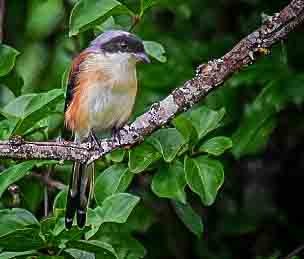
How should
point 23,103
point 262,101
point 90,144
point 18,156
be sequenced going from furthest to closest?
point 262,101 < point 23,103 < point 90,144 < point 18,156

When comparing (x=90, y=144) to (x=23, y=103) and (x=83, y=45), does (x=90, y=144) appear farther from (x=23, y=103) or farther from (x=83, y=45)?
(x=83, y=45)

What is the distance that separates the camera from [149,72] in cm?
437

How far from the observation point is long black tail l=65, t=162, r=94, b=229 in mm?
3672

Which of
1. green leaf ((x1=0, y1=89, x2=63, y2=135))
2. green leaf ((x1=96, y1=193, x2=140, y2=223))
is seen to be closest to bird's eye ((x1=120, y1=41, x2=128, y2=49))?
green leaf ((x1=0, y1=89, x2=63, y2=135))

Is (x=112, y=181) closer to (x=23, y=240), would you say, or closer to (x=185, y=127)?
(x=185, y=127)

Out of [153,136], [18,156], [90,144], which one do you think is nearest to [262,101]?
[153,136]

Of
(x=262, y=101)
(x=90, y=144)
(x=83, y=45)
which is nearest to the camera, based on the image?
(x=90, y=144)

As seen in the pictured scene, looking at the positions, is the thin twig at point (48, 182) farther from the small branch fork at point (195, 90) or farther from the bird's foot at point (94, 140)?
the small branch fork at point (195, 90)

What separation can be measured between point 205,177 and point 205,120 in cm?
29

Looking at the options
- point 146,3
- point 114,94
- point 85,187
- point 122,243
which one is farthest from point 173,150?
point 85,187

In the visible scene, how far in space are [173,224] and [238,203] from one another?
486mm

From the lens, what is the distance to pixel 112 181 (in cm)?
355

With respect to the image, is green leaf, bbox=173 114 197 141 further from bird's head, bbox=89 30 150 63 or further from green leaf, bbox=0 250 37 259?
green leaf, bbox=0 250 37 259

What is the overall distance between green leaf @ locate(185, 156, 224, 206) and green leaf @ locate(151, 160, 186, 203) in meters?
0.07
